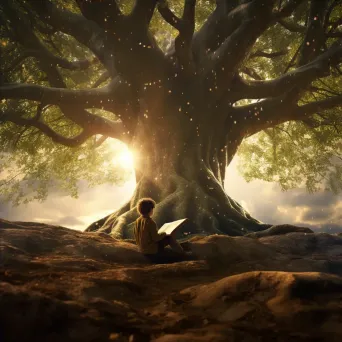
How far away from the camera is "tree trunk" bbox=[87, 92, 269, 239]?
770cm

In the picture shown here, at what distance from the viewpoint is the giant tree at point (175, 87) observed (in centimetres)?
804

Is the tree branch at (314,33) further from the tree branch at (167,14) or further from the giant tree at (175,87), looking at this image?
the tree branch at (167,14)

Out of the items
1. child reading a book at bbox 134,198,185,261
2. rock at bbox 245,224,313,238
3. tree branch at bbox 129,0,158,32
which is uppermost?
tree branch at bbox 129,0,158,32

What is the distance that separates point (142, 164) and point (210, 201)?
9.27ft

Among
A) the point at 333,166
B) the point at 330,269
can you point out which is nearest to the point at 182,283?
the point at 330,269

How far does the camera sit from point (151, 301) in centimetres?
264

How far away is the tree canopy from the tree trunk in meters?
1.46

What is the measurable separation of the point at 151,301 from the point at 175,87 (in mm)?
8051

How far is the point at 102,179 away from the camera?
19.5 metres

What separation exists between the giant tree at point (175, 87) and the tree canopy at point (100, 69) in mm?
44

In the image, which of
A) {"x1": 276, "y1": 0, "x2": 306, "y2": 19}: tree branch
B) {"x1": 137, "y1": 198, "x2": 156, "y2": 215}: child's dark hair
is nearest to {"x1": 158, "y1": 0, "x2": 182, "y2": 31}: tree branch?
{"x1": 276, "y1": 0, "x2": 306, "y2": 19}: tree branch

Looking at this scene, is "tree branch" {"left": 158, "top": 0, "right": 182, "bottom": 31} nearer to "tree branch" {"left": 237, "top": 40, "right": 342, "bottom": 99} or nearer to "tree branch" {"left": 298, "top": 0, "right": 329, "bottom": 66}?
"tree branch" {"left": 237, "top": 40, "right": 342, "bottom": 99}

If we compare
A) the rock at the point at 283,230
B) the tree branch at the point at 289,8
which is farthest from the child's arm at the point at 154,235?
the tree branch at the point at 289,8

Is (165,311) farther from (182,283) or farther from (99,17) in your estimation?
(99,17)
